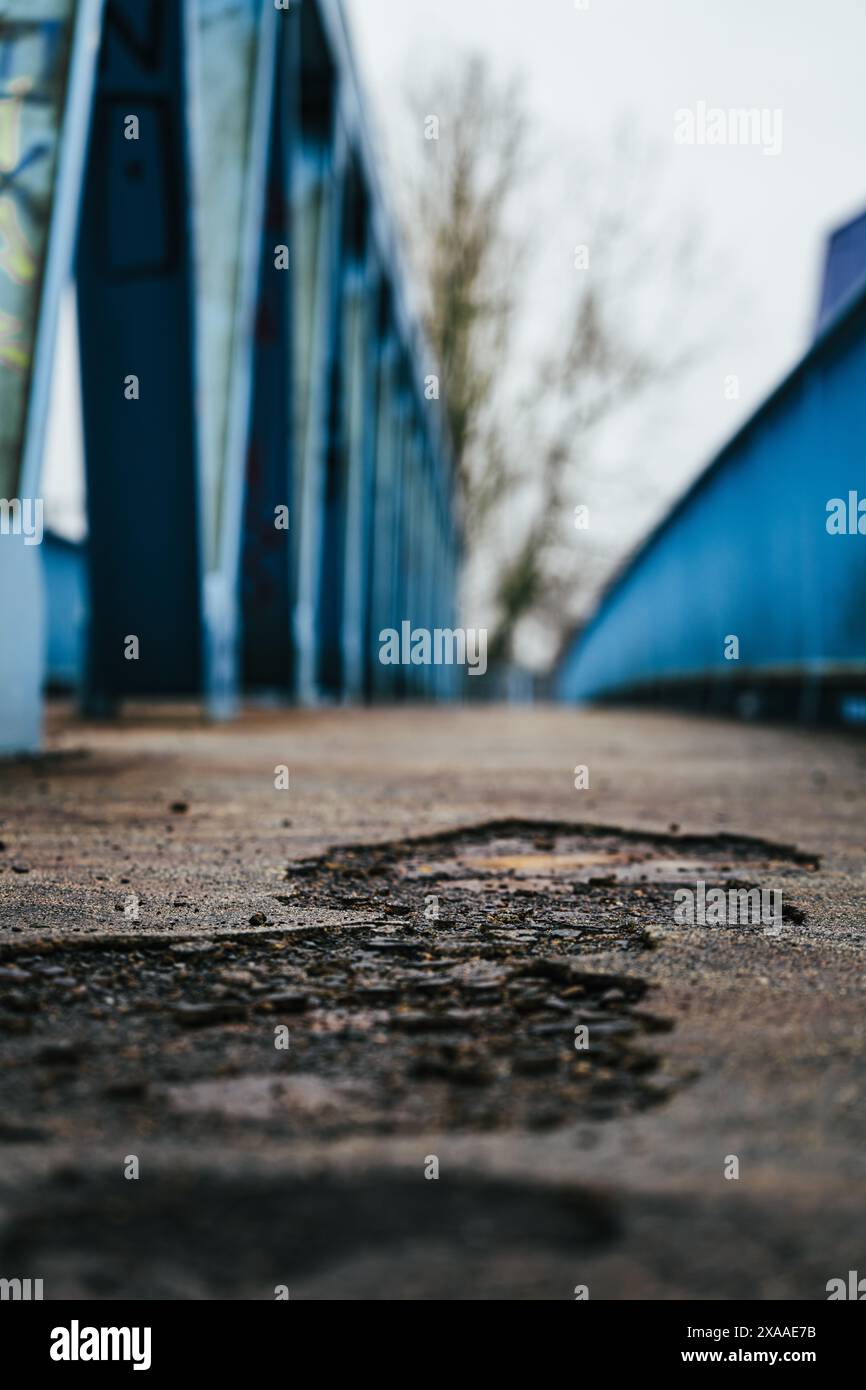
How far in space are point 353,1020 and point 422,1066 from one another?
0.14m

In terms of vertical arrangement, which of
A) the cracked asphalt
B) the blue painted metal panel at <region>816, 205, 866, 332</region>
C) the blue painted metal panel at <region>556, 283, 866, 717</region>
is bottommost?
the cracked asphalt

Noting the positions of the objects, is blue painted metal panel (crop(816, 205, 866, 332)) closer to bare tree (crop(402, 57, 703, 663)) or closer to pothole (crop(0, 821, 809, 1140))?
pothole (crop(0, 821, 809, 1140))

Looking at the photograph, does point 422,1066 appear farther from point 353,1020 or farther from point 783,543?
point 783,543

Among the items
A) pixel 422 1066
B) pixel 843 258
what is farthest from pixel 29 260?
pixel 843 258

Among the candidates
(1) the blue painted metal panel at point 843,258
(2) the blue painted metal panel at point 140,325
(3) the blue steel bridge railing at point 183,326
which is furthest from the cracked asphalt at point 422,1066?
(1) the blue painted metal panel at point 843,258

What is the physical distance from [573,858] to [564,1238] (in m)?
1.40

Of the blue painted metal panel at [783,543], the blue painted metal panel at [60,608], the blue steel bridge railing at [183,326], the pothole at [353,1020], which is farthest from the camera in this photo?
the blue painted metal panel at [60,608]

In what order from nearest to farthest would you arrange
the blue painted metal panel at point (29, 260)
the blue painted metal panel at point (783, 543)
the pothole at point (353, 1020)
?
the pothole at point (353, 1020), the blue painted metal panel at point (29, 260), the blue painted metal panel at point (783, 543)

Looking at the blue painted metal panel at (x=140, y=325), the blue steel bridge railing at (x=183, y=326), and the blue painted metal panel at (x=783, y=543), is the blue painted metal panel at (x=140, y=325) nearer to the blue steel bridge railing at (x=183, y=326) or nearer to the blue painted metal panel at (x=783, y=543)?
the blue steel bridge railing at (x=183, y=326)

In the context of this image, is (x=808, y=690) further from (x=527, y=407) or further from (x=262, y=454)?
(x=527, y=407)

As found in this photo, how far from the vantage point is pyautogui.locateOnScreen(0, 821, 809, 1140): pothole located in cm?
87

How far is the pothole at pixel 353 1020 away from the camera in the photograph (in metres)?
0.87

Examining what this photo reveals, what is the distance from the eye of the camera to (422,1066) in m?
0.96

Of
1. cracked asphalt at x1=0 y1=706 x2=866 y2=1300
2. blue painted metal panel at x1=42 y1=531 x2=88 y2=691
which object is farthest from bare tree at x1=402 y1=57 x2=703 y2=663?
cracked asphalt at x1=0 y1=706 x2=866 y2=1300
